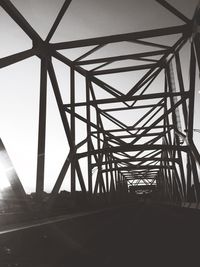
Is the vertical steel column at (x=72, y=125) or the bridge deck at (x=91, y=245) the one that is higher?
the vertical steel column at (x=72, y=125)

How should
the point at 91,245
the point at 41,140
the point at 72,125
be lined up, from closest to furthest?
1. the point at 91,245
2. the point at 41,140
3. the point at 72,125

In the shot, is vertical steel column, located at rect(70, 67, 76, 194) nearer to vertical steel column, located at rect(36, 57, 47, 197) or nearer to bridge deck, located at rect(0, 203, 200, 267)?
bridge deck, located at rect(0, 203, 200, 267)

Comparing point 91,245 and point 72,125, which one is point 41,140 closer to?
point 91,245

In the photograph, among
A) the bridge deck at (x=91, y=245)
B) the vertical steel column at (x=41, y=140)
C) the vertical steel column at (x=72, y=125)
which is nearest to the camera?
the bridge deck at (x=91, y=245)

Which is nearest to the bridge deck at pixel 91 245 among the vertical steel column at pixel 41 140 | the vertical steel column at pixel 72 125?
the vertical steel column at pixel 41 140

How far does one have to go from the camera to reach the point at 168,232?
5.21 meters

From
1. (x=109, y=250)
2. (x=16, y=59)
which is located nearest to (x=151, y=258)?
(x=109, y=250)

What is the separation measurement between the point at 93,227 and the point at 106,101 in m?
6.01

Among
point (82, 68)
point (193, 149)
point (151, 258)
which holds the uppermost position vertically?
point (82, 68)

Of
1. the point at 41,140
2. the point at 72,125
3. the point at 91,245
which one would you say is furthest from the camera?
the point at 72,125

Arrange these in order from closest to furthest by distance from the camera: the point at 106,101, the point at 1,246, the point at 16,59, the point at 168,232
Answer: the point at 1,246 → the point at 16,59 → the point at 168,232 → the point at 106,101

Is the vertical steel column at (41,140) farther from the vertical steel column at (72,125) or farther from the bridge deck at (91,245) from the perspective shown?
the vertical steel column at (72,125)

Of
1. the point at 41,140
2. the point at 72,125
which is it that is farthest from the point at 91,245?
the point at 72,125

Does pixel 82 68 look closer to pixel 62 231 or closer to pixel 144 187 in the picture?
pixel 62 231
